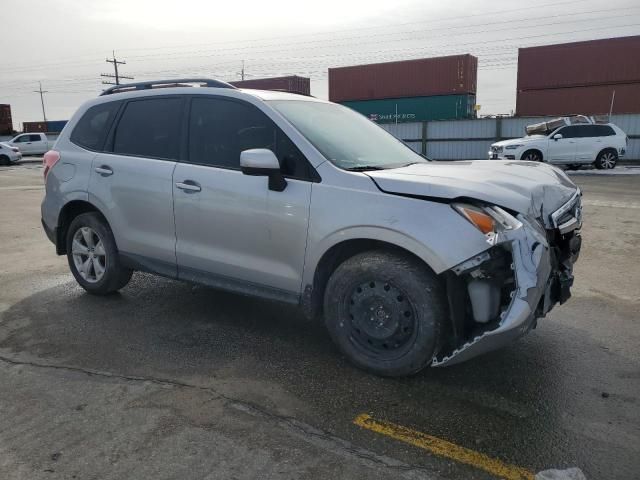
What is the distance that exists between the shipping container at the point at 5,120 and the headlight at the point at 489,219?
4786 cm

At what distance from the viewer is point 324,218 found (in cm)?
330

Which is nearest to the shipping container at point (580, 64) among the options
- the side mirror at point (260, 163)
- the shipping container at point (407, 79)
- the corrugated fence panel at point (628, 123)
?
the shipping container at point (407, 79)

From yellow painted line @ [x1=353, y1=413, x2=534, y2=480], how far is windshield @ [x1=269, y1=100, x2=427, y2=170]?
159 centimetres

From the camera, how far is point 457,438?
2615 millimetres

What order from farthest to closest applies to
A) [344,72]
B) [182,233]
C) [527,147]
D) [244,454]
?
[344,72] → [527,147] → [182,233] → [244,454]

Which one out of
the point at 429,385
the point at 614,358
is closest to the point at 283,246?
the point at 429,385

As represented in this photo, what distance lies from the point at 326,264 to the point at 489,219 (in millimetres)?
1088

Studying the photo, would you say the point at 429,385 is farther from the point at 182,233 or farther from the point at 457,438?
the point at 182,233

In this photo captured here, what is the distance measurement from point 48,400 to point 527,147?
1811 centimetres

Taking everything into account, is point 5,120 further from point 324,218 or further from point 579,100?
point 324,218

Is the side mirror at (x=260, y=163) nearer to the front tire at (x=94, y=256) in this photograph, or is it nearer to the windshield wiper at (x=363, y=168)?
the windshield wiper at (x=363, y=168)

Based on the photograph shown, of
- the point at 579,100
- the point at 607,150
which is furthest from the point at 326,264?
the point at 579,100

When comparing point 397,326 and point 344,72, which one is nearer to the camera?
point 397,326

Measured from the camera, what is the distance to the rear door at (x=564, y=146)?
18.3m
